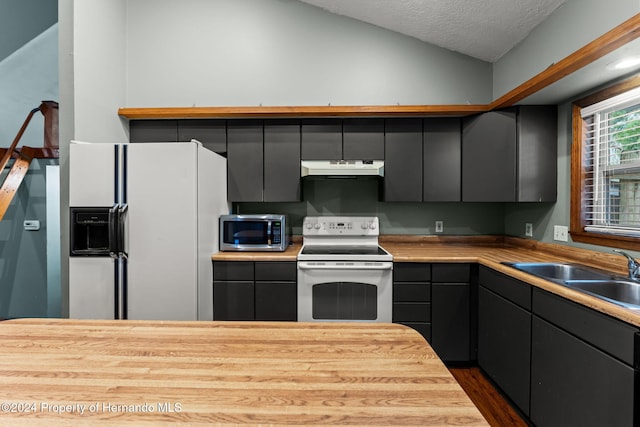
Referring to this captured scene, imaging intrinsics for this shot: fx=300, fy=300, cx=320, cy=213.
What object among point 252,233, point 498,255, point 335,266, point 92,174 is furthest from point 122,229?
point 498,255

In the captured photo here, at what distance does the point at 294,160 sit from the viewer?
2.68 m

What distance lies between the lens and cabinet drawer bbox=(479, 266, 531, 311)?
68.0 inches

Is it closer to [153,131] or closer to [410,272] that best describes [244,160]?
[153,131]

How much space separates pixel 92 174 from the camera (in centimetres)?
204

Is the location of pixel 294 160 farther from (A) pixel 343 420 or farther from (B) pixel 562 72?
(A) pixel 343 420

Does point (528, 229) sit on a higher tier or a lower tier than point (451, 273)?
higher

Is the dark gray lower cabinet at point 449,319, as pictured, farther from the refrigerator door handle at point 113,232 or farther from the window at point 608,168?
the refrigerator door handle at point 113,232

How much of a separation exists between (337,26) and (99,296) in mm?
3009

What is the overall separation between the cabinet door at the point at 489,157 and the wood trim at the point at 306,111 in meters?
0.13

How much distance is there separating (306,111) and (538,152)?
1.90 metres

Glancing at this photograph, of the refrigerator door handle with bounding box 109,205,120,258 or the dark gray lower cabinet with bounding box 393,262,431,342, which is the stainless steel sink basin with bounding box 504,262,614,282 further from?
the refrigerator door handle with bounding box 109,205,120,258

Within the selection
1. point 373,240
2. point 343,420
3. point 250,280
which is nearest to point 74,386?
point 343,420

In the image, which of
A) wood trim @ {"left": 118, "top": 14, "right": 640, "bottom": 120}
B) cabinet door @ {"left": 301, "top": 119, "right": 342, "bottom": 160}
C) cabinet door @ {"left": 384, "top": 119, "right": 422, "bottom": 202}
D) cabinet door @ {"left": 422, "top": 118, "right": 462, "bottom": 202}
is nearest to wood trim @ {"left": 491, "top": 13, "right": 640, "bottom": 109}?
wood trim @ {"left": 118, "top": 14, "right": 640, "bottom": 120}

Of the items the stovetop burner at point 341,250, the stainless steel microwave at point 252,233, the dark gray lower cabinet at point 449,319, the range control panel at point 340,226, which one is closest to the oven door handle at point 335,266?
the stovetop burner at point 341,250
